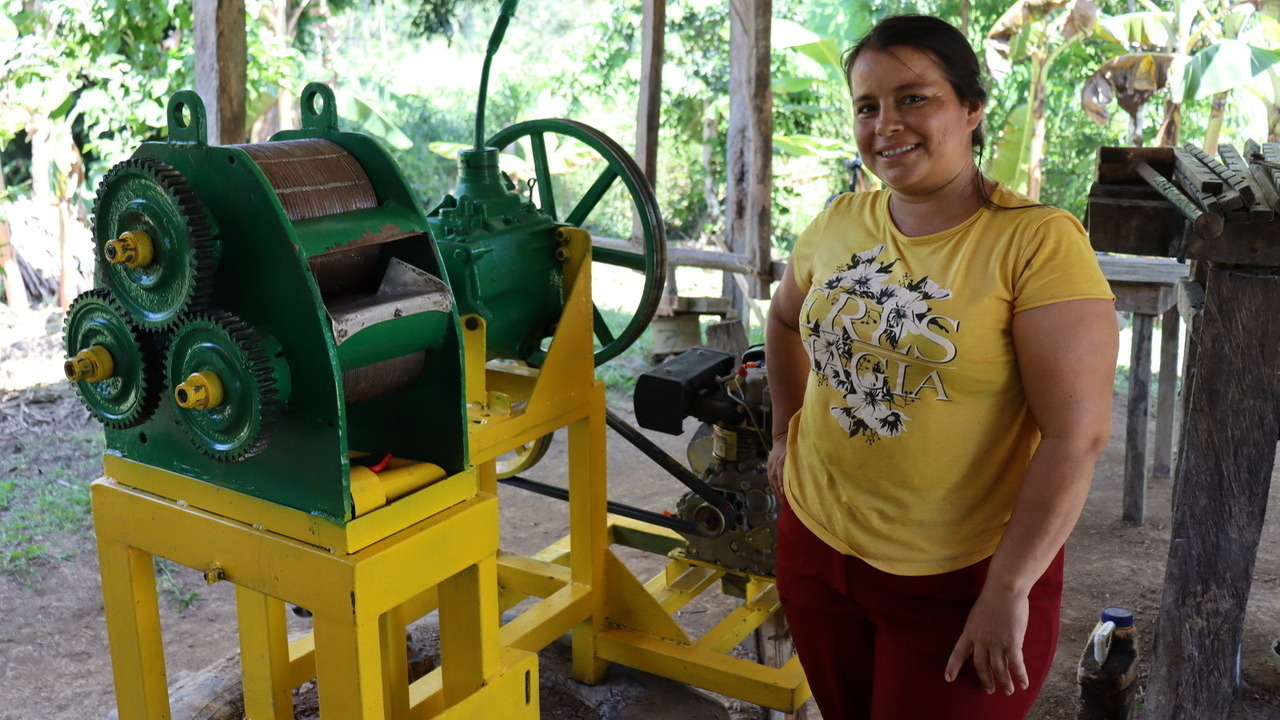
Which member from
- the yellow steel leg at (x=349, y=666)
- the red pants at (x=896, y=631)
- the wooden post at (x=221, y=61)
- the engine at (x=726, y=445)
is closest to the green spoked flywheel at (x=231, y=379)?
the yellow steel leg at (x=349, y=666)

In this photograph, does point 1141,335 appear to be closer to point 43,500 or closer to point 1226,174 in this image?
point 1226,174

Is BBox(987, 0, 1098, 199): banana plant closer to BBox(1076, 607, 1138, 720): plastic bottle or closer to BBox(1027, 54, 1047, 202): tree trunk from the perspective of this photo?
BBox(1027, 54, 1047, 202): tree trunk

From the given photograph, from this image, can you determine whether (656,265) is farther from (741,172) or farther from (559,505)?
(741,172)

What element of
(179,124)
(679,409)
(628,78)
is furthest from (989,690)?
(628,78)

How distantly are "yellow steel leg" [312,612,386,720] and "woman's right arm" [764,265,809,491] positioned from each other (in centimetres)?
88

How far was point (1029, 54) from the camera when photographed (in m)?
8.52

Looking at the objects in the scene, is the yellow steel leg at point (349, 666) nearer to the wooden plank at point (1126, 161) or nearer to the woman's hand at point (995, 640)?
the woman's hand at point (995, 640)

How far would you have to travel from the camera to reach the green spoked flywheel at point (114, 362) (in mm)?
1749

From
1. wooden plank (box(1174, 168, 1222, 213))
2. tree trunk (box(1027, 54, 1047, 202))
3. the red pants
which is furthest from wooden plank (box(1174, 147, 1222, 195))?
tree trunk (box(1027, 54, 1047, 202))

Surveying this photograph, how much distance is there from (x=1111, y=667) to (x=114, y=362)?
82.6 inches

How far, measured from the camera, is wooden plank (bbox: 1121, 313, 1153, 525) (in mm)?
4688

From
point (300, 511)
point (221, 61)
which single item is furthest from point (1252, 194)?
point (221, 61)

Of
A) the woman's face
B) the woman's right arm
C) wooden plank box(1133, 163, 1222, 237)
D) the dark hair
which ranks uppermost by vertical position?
the dark hair

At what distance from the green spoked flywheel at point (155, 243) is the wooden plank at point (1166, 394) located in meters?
4.32
